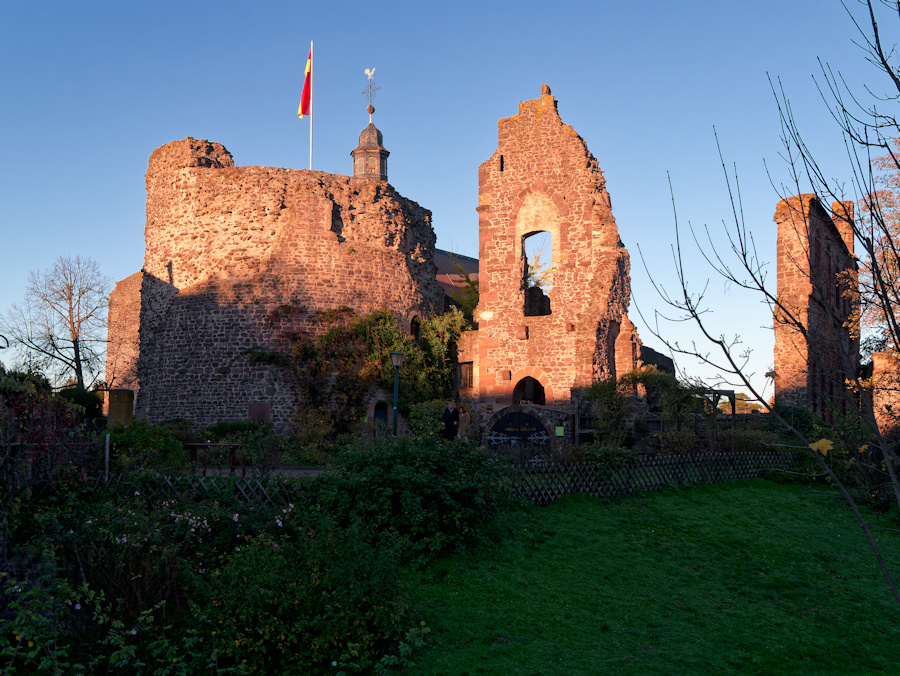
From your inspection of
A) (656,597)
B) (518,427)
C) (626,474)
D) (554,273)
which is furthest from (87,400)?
(656,597)

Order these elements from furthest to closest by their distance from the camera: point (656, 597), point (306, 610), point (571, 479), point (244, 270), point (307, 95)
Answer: point (307, 95), point (244, 270), point (571, 479), point (656, 597), point (306, 610)

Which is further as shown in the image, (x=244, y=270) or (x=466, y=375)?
(x=466, y=375)

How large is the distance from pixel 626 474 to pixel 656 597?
4959 mm

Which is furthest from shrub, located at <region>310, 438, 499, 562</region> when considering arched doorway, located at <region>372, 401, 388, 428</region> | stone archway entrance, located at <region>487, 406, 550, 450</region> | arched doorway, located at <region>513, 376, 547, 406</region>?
arched doorway, located at <region>513, 376, 547, 406</region>

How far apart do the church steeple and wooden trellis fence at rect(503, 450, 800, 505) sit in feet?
119

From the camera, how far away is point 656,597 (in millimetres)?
7949

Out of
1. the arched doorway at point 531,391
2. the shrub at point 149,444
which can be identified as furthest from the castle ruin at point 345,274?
the shrub at point 149,444

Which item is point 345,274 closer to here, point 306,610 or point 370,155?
point 306,610

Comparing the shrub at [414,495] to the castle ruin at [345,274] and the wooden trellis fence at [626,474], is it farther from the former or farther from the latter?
the castle ruin at [345,274]

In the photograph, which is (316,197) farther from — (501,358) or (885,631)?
(885,631)

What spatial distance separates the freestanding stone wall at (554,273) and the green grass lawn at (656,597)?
29.9ft

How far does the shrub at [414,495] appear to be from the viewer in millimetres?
8688

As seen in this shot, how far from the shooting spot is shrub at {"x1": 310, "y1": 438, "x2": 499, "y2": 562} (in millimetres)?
8688

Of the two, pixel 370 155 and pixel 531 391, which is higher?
pixel 370 155
